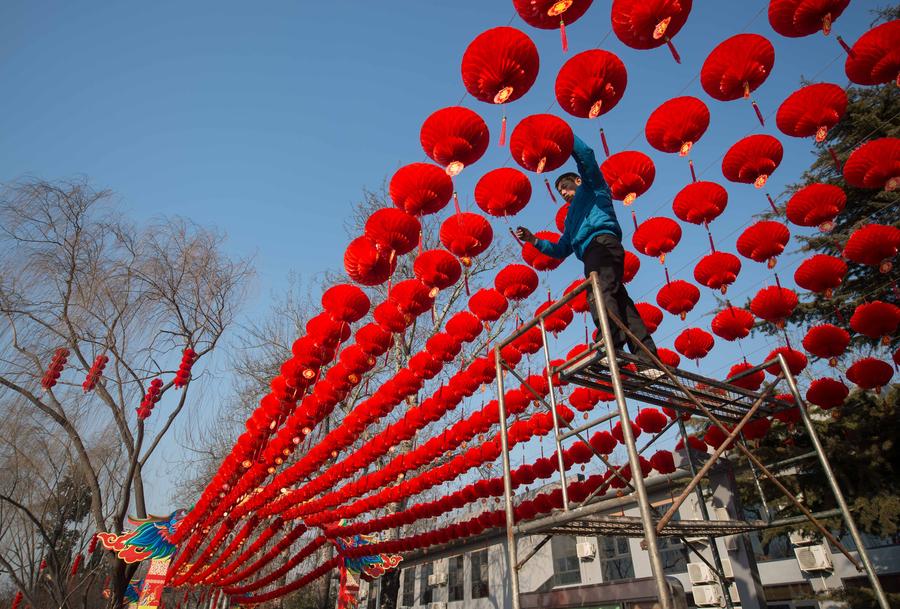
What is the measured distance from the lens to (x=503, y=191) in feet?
15.9

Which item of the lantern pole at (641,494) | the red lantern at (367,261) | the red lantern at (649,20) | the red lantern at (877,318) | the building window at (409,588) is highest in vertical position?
the red lantern at (649,20)

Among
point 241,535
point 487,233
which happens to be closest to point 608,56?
point 487,233

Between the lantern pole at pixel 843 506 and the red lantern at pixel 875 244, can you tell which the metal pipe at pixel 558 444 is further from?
the red lantern at pixel 875 244

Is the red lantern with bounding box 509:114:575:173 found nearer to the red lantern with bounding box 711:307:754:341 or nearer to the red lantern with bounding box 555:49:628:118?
the red lantern with bounding box 555:49:628:118

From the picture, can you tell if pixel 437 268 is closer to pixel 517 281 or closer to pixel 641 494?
pixel 517 281

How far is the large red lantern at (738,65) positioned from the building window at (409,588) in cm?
2301

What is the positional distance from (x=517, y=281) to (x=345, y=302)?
220cm

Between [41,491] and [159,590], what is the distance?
3.67 m

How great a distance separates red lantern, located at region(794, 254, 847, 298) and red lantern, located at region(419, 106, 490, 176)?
407 cm

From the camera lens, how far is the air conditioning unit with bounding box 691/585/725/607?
8859 mm

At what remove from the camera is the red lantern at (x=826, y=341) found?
6.16m

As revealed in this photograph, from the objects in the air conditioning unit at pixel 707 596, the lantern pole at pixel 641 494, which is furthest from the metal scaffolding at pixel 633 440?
the air conditioning unit at pixel 707 596

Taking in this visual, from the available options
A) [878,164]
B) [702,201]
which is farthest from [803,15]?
[702,201]

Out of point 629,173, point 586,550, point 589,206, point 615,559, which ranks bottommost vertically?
point 615,559
